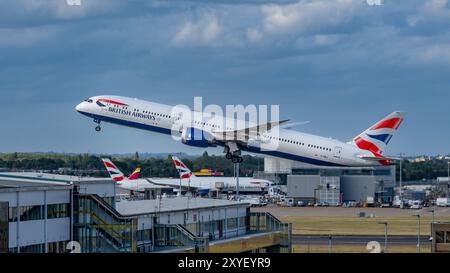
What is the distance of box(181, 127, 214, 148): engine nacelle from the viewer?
115 metres

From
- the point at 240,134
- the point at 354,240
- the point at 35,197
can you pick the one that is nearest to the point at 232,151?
the point at 240,134

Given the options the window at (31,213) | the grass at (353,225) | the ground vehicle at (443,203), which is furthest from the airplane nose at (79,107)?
the ground vehicle at (443,203)

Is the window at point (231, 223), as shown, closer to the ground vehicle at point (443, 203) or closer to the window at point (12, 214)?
the window at point (12, 214)

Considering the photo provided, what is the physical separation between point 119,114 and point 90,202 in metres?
75.1

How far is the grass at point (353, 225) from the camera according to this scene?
112500 millimetres

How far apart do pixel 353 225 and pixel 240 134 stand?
21.5 metres

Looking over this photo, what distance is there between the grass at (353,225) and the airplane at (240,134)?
9.41 meters

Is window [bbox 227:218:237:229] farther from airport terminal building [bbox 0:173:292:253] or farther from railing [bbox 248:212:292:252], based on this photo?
airport terminal building [bbox 0:173:292:253]

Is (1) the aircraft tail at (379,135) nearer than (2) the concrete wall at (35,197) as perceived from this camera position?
No

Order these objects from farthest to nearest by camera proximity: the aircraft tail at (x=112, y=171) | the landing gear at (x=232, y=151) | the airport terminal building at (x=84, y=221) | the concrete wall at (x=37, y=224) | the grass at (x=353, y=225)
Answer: the aircraft tail at (x=112, y=171) → the landing gear at (x=232, y=151) → the grass at (x=353, y=225) → the airport terminal building at (x=84, y=221) → the concrete wall at (x=37, y=224)

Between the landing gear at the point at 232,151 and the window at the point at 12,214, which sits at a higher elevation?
the landing gear at the point at 232,151
